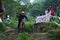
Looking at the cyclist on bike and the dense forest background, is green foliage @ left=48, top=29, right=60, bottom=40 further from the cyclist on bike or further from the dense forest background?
the cyclist on bike

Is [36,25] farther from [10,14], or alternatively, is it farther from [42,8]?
[42,8]

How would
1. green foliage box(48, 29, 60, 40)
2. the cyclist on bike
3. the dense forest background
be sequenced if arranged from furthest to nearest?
1. the cyclist on bike
2. the dense forest background
3. green foliage box(48, 29, 60, 40)

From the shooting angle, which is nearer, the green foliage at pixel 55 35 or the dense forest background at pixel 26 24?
the green foliage at pixel 55 35

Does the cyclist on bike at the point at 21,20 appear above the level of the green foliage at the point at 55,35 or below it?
above

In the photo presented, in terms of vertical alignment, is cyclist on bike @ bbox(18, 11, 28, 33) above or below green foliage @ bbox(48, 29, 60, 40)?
above

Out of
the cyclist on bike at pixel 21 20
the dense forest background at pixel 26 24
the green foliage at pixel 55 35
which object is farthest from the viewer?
the cyclist on bike at pixel 21 20

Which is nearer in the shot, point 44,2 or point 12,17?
point 12,17

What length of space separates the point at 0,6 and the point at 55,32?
6.22 m

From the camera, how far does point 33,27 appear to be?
428 inches

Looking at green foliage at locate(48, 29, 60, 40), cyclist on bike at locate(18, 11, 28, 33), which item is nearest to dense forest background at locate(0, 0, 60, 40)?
green foliage at locate(48, 29, 60, 40)

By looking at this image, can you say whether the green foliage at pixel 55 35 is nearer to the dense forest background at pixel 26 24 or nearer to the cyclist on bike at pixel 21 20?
the dense forest background at pixel 26 24

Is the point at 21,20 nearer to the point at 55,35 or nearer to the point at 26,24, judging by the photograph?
the point at 26,24

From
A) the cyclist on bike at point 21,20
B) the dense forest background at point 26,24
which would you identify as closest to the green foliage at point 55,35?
the dense forest background at point 26,24

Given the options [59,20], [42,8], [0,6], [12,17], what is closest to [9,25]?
[12,17]
